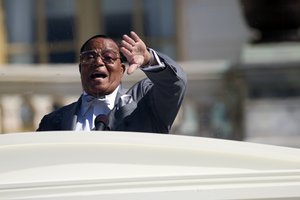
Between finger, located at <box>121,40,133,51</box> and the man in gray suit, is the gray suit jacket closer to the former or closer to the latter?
the man in gray suit

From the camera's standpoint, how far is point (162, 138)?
2.98m

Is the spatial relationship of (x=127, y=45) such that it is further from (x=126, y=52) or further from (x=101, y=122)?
(x=101, y=122)

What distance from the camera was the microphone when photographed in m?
3.70

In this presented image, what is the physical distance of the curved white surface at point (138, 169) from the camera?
2715mm

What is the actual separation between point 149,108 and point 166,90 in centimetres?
10

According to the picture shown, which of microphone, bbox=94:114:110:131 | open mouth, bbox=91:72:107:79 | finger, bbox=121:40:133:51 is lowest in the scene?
microphone, bbox=94:114:110:131

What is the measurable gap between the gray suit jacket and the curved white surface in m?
0.78

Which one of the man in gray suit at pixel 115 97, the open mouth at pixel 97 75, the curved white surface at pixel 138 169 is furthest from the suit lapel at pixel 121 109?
the curved white surface at pixel 138 169

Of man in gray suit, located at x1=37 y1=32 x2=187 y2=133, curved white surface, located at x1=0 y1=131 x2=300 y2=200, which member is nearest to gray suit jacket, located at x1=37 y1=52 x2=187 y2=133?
man in gray suit, located at x1=37 y1=32 x2=187 y2=133

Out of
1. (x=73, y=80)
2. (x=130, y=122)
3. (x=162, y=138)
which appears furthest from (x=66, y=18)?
(x=162, y=138)

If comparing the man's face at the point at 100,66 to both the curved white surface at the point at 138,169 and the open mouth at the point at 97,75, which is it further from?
the curved white surface at the point at 138,169

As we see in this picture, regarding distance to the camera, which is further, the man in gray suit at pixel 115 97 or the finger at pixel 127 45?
the man in gray suit at pixel 115 97

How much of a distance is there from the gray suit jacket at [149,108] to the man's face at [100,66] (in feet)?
0.28

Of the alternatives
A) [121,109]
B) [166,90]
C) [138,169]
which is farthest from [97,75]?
[138,169]
